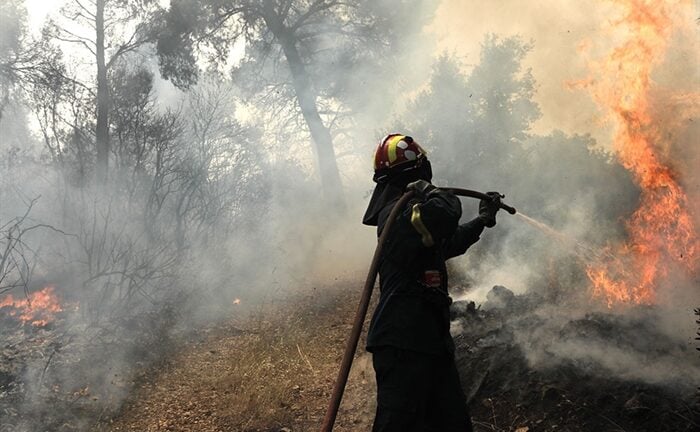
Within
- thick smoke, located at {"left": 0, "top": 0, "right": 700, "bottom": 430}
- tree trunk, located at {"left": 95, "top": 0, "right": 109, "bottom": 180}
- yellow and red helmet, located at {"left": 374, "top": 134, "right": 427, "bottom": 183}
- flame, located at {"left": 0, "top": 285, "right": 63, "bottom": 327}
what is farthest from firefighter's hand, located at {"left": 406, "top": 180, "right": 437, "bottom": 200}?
tree trunk, located at {"left": 95, "top": 0, "right": 109, "bottom": 180}

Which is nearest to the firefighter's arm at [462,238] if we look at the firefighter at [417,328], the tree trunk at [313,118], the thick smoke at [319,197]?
the firefighter at [417,328]

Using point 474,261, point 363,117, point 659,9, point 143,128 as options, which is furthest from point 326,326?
point 363,117

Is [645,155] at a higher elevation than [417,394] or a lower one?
higher

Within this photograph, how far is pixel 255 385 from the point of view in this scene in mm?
6211

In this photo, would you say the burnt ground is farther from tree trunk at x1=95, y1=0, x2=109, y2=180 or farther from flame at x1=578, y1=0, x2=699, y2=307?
→ tree trunk at x1=95, y1=0, x2=109, y2=180

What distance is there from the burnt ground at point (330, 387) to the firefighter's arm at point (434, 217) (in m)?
2.08

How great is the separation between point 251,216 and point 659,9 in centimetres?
1008

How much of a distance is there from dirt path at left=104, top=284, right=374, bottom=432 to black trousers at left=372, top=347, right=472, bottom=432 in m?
2.26

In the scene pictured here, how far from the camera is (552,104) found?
13062 millimetres

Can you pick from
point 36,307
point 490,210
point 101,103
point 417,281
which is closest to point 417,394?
point 417,281

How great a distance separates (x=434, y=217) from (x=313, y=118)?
14.3 meters

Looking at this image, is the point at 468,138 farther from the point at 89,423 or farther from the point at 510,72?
the point at 89,423

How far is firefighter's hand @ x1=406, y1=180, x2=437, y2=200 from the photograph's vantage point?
324cm

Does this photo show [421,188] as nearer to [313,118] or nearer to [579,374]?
[579,374]
